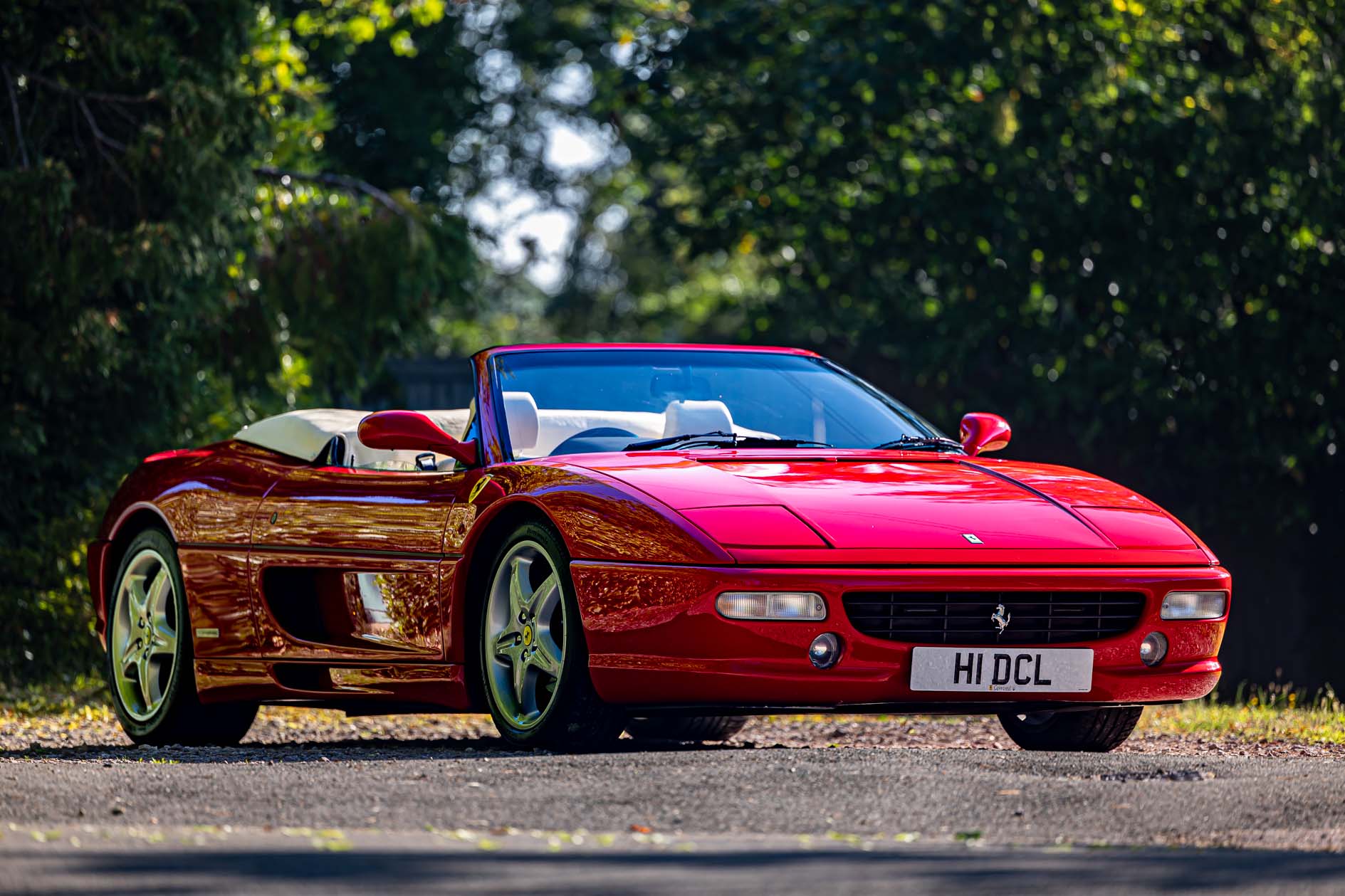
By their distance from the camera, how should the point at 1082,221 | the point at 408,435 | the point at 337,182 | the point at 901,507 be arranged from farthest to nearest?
the point at 1082,221
the point at 337,182
the point at 408,435
the point at 901,507

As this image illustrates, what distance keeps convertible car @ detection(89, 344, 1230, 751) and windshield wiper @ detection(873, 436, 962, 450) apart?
0.07ft

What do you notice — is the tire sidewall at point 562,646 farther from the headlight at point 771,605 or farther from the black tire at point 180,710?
the black tire at point 180,710

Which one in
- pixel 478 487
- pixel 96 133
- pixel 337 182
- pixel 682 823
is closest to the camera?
pixel 682 823

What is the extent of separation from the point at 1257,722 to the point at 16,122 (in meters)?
7.26

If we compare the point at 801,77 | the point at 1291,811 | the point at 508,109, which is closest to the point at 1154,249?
the point at 801,77

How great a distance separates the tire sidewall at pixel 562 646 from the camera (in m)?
6.28

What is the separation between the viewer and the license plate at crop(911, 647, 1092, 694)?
20.1 feet

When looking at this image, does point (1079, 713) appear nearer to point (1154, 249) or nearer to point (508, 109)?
point (1154, 249)

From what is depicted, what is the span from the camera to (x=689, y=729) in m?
8.39

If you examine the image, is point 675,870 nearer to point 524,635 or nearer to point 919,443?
point 524,635

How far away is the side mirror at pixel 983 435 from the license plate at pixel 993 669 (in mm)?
1535

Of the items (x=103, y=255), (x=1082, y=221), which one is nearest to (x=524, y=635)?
(x=103, y=255)

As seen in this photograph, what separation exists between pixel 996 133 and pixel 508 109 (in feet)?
74.6

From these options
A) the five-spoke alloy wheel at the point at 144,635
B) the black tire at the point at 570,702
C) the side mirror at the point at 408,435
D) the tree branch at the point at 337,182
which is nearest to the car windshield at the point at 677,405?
the side mirror at the point at 408,435
